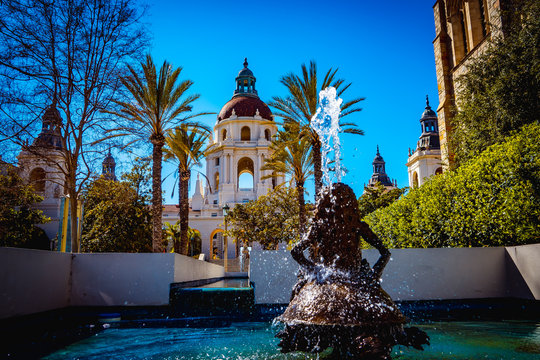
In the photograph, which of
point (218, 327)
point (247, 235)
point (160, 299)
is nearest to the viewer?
point (218, 327)

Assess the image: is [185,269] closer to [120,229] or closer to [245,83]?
[120,229]

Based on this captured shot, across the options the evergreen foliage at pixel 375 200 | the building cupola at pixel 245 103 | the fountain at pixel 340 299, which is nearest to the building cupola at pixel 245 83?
the building cupola at pixel 245 103

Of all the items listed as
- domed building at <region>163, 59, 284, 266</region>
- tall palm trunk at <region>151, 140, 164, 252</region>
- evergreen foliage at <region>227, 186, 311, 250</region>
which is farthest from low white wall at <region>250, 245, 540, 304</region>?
domed building at <region>163, 59, 284, 266</region>

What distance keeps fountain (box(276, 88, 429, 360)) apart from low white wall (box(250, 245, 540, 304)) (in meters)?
5.61

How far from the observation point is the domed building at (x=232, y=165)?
54.5m

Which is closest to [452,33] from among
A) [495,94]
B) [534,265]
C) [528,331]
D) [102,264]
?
[495,94]

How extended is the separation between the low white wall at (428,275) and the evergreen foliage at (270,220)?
23.5 meters

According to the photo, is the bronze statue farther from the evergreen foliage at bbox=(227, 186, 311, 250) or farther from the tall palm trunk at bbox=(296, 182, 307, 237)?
the evergreen foliage at bbox=(227, 186, 311, 250)

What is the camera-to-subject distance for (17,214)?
91.5 ft

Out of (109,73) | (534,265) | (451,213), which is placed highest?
(109,73)

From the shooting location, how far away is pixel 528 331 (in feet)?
20.7

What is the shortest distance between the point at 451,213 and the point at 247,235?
87.3 feet

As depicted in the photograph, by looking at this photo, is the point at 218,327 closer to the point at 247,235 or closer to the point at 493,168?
the point at 493,168

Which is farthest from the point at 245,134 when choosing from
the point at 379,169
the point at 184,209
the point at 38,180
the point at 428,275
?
the point at 428,275
